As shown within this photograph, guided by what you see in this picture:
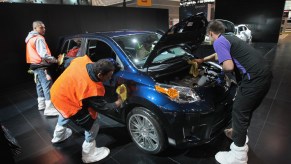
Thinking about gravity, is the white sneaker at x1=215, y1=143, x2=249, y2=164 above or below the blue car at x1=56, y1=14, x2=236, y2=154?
below

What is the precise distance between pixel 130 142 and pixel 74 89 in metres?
1.23

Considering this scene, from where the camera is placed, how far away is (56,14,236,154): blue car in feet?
6.51

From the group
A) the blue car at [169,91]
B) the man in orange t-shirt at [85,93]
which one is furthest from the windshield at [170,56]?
the man in orange t-shirt at [85,93]

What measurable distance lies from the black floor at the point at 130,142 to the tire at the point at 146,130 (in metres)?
0.15

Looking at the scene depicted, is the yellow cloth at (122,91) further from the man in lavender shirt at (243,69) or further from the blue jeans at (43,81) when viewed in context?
the blue jeans at (43,81)

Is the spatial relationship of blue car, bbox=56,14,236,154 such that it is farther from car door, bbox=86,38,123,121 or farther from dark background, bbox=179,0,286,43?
dark background, bbox=179,0,286,43

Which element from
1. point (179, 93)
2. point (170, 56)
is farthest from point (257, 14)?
point (179, 93)

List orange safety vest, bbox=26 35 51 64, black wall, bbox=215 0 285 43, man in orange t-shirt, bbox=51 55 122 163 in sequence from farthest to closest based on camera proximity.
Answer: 1. black wall, bbox=215 0 285 43
2. orange safety vest, bbox=26 35 51 64
3. man in orange t-shirt, bbox=51 55 122 163

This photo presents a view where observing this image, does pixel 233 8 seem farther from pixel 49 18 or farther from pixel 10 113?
pixel 10 113

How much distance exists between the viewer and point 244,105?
1.89 m

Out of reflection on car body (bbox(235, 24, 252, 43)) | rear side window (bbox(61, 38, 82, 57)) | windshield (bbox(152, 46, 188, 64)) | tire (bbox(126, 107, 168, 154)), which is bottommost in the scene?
tire (bbox(126, 107, 168, 154))

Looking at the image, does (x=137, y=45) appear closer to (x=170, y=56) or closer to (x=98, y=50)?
(x=170, y=56)

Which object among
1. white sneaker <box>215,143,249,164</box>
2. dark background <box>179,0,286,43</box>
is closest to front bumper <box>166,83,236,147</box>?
white sneaker <box>215,143,249,164</box>

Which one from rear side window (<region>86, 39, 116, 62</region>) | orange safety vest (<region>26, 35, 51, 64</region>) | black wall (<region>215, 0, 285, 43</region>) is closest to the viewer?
rear side window (<region>86, 39, 116, 62</region>)
